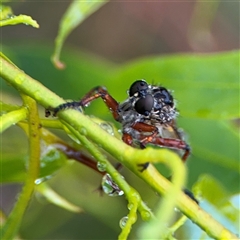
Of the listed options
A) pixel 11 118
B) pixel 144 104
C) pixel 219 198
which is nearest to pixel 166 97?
pixel 144 104

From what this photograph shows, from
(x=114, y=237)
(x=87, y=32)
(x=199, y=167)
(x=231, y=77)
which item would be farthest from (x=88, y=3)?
(x=87, y=32)

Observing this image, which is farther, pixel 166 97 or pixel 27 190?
pixel 166 97

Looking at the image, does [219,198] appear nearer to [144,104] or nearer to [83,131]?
[144,104]

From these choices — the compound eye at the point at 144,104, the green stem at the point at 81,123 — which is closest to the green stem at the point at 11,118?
the green stem at the point at 81,123

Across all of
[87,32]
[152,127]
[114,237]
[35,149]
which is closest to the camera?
[35,149]

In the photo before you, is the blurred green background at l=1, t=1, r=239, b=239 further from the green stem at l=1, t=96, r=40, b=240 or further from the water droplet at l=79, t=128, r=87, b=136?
the water droplet at l=79, t=128, r=87, b=136

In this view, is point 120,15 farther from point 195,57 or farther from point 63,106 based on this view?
point 63,106

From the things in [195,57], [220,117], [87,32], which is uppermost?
[87,32]

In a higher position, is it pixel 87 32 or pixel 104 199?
pixel 87 32
